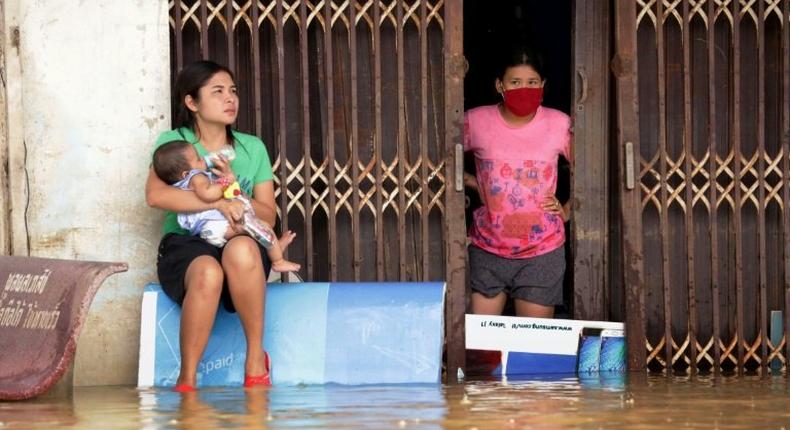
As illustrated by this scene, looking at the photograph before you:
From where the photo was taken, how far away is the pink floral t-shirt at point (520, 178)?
24.7 ft

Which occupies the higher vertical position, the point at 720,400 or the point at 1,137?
the point at 1,137

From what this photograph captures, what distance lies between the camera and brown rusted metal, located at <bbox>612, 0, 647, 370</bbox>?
24.0ft

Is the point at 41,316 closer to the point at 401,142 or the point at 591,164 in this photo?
the point at 401,142

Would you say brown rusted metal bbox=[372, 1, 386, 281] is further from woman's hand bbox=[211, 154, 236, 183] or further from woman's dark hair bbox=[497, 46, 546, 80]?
woman's hand bbox=[211, 154, 236, 183]

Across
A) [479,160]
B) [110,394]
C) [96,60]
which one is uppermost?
[96,60]

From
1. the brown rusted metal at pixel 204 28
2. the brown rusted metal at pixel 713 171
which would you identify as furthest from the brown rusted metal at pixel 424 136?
the brown rusted metal at pixel 713 171

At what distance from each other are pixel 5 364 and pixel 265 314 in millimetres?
1229

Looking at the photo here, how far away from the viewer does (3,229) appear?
6.91 m

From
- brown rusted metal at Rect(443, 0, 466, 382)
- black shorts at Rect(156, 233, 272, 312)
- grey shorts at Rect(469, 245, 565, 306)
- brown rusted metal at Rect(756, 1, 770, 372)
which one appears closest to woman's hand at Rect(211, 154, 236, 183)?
black shorts at Rect(156, 233, 272, 312)

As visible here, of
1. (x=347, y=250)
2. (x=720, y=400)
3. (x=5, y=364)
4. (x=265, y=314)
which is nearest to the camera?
(x=720, y=400)

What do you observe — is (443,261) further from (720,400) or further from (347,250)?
(720,400)

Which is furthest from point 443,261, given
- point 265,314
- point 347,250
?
point 265,314

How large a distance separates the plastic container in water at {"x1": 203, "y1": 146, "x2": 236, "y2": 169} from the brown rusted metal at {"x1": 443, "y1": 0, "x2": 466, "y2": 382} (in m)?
1.13

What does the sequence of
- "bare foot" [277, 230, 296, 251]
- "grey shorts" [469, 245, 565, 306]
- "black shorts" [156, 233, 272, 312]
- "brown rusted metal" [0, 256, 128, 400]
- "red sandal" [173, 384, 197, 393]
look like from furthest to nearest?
"grey shorts" [469, 245, 565, 306] → "bare foot" [277, 230, 296, 251] → "black shorts" [156, 233, 272, 312] → "red sandal" [173, 384, 197, 393] → "brown rusted metal" [0, 256, 128, 400]
